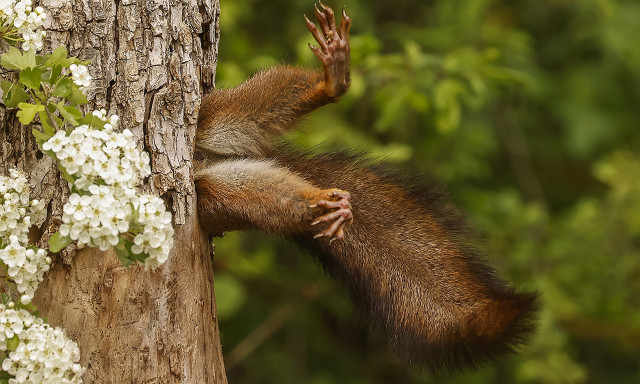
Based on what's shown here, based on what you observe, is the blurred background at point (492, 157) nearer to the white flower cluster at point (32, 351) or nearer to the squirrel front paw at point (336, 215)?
the squirrel front paw at point (336, 215)

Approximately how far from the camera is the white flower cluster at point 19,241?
1908mm

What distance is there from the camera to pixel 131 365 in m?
2.20

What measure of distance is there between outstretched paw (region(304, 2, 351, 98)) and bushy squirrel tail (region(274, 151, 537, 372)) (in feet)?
0.99

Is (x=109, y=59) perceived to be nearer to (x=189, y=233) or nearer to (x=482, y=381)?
(x=189, y=233)

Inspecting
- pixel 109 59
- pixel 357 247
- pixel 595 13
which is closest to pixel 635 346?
pixel 595 13

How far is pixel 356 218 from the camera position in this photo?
2.53m

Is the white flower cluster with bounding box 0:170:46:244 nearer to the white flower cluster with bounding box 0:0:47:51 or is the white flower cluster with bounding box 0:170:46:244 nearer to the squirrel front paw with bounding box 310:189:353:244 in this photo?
the white flower cluster with bounding box 0:0:47:51

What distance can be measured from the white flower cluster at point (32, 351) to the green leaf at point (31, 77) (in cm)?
53

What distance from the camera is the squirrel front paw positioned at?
2.17m

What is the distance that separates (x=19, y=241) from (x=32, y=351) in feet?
0.93

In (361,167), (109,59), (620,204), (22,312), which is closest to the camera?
(22,312)

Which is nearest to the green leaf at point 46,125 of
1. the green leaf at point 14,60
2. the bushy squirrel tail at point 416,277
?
the green leaf at point 14,60

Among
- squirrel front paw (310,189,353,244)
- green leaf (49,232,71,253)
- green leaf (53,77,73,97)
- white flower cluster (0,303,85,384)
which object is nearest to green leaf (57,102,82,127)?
green leaf (53,77,73,97)

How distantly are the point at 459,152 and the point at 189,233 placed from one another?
307 centimetres
